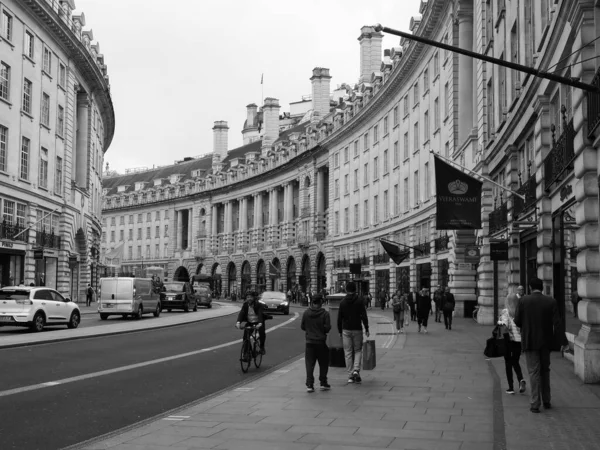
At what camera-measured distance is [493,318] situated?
3162 centimetres

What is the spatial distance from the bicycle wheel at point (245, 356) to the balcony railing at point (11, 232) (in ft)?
94.1

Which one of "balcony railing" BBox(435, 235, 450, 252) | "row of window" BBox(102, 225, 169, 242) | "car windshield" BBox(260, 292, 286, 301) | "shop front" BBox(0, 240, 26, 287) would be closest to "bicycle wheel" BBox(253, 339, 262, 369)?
"balcony railing" BBox(435, 235, 450, 252)

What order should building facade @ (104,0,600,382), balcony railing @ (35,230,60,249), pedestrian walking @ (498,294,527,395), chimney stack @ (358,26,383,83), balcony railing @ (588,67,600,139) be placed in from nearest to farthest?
→ pedestrian walking @ (498,294,527,395) < balcony railing @ (588,67,600,139) < building facade @ (104,0,600,382) < balcony railing @ (35,230,60,249) < chimney stack @ (358,26,383,83)

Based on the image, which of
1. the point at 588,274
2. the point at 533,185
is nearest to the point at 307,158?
the point at 533,185

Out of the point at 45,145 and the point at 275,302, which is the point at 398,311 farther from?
the point at 45,145

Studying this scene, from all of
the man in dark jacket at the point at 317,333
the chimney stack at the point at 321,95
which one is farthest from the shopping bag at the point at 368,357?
the chimney stack at the point at 321,95

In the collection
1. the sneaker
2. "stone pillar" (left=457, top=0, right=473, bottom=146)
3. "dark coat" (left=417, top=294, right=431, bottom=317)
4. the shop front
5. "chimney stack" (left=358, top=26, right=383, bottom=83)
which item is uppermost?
"chimney stack" (left=358, top=26, right=383, bottom=83)

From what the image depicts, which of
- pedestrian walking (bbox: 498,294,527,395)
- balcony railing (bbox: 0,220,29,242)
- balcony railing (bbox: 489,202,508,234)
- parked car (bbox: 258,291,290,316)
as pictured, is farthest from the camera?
parked car (bbox: 258,291,290,316)

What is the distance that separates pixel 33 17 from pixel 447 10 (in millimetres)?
22773

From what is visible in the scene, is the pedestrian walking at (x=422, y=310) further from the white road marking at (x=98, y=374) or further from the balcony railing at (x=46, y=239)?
the balcony railing at (x=46, y=239)

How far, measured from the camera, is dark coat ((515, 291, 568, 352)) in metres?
10.7

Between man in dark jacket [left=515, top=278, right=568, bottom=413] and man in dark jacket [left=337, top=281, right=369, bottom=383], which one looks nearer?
man in dark jacket [left=515, top=278, right=568, bottom=413]

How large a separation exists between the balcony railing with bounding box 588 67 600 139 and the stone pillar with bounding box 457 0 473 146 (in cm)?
2547

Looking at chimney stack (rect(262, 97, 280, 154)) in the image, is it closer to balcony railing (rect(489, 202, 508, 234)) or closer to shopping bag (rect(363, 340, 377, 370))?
balcony railing (rect(489, 202, 508, 234))
